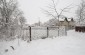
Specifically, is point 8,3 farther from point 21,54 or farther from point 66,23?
point 66,23

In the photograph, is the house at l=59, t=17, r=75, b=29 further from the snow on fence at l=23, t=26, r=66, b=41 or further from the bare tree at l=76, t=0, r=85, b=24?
the snow on fence at l=23, t=26, r=66, b=41

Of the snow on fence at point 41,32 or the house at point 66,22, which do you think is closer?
the snow on fence at point 41,32

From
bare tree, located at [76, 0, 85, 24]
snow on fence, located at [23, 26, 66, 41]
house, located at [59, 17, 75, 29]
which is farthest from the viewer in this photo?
house, located at [59, 17, 75, 29]

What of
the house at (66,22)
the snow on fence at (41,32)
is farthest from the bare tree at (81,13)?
the snow on fence at (41,32)

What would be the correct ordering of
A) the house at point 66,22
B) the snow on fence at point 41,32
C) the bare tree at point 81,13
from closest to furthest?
the snow on fence at point 41,32
the bare tree at point 81,13
the house at point 66,22

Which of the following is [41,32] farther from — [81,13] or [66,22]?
[66,22]

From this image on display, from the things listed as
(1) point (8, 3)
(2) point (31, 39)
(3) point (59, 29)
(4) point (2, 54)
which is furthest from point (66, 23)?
(4) point (2, 54)

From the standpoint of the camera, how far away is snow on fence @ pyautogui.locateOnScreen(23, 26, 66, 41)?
27.1ft

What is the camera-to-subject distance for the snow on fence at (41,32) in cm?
825

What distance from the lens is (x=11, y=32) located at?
8.33 metres

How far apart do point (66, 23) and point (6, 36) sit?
45.0m

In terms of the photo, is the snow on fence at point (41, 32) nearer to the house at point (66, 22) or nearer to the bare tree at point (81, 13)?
the bare tree at point (81, 13)

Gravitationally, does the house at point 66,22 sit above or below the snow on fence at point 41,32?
above

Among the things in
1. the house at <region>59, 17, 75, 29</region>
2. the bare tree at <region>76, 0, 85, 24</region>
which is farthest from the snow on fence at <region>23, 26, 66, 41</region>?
the house at <region>59, 17, 75, 29</region>
